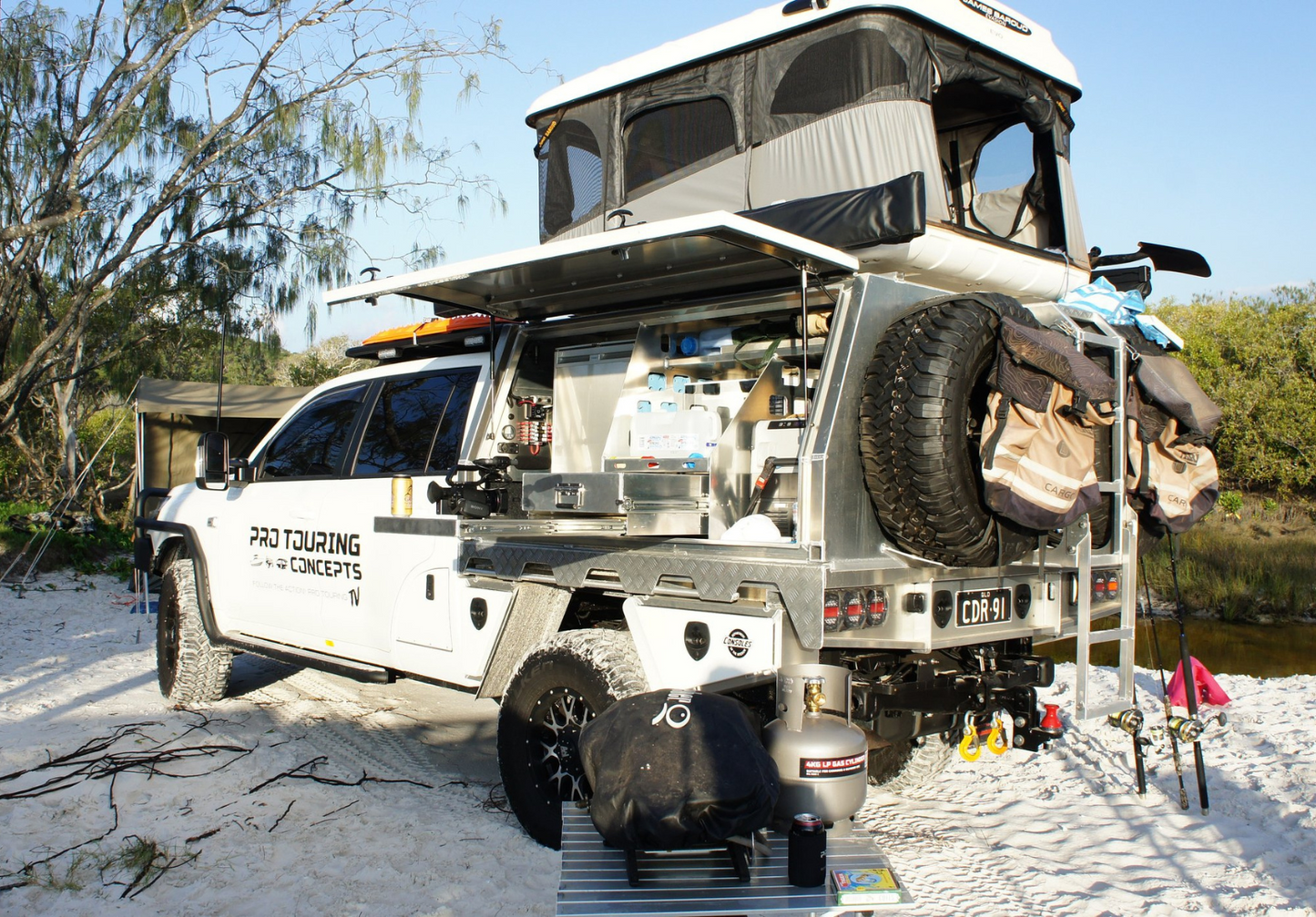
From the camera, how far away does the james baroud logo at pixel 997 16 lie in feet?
16.7

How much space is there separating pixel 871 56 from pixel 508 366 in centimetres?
222

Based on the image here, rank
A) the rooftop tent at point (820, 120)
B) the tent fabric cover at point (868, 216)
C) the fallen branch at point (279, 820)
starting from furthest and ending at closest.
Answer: the rooftop tent at point (820, 120), the fallen branch at point (279, 820), the tent fabric cover at point (868, 216)

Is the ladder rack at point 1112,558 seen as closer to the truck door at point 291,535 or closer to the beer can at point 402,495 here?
the beer can at point 402,495

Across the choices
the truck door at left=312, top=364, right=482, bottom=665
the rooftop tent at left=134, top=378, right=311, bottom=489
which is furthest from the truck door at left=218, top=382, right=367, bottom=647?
the rooftop tent at left=134, top=378, right=311, bottom=489

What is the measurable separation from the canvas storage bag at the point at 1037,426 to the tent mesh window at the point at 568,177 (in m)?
3.08

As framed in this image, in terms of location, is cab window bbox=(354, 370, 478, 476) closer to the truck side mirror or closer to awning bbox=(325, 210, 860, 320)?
awning bbox=(325, 210, 860, 320)

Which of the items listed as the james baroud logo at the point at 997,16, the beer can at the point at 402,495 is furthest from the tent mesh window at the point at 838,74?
the beer can at the point at 402,495

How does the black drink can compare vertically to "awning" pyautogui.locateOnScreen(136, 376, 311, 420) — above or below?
below

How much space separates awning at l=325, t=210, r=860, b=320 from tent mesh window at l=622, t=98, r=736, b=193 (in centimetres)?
113

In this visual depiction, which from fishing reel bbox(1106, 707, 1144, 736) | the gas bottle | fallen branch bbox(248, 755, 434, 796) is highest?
the gas bottle

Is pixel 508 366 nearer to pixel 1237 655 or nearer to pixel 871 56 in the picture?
pixel 871 56

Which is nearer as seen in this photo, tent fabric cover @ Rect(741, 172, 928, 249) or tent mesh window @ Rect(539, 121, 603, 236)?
tent fabric cover @ Rect(741, 172, 928, 249)

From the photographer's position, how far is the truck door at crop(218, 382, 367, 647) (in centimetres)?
584

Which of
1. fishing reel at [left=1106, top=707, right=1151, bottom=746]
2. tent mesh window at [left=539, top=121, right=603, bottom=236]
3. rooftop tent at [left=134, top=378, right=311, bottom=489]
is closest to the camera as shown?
fishing reel at [left=1106, top=707, right=1151, bottom=746]
